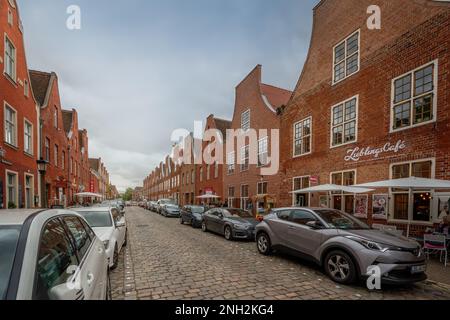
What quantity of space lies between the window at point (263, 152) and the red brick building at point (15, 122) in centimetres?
1451

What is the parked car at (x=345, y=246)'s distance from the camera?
15.5 feet

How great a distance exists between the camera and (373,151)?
10391 mm

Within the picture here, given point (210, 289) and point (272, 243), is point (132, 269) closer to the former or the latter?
point (210, 289)

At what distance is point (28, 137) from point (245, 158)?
48.7 feet

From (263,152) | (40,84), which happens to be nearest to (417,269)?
(263,152)

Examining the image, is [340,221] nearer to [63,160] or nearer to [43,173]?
[43,173]

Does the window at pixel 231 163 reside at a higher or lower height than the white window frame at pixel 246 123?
lower

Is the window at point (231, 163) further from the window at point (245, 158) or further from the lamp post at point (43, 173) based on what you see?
the lamp post at point (43, 173)

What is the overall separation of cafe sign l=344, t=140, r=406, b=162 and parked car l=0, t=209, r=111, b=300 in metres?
10.5

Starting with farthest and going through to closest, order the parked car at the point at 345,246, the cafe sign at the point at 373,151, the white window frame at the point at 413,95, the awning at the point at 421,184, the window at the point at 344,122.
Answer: the window at the point at 344,122, the cafe sign at the point at 373,151, the white window frame at the point at 413,95, the awning at the point at 421,184, the parked car at the point at 345,246

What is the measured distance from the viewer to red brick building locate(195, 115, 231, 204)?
87.7 ft

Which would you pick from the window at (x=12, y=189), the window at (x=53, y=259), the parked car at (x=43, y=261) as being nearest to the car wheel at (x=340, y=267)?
the parked car at (x=43, y=261)

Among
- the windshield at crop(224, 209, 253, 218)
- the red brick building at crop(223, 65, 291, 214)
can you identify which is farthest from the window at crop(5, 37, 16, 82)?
the red brick building at crop(223, 65, 291, 214)
